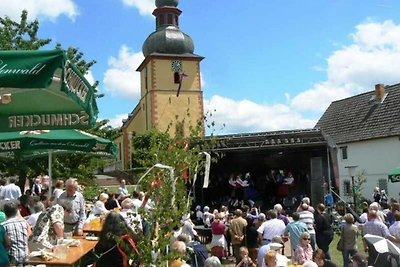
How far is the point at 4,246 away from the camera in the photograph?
579 centimetres

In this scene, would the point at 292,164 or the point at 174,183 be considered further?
the point at 292,164

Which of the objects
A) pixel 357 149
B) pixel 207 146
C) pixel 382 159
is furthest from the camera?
pixel 357 149

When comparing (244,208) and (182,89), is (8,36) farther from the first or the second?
(182,89)

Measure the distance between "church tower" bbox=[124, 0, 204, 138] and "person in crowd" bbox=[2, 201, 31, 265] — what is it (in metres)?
47.0

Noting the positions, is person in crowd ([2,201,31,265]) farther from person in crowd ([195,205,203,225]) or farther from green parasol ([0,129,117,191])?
person in crowd ([195,205,203,225])

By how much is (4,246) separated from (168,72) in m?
50.6

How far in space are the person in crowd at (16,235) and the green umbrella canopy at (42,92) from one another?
3.58ft

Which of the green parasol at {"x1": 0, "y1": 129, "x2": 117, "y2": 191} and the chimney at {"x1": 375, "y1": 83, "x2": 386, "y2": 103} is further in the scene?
the chimney at {"x1": 375, "y1": 83, "x2": 386, "y2": 103}

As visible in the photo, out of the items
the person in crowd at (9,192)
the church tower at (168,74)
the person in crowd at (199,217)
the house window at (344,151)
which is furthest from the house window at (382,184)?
the person in crowd at (9,192)

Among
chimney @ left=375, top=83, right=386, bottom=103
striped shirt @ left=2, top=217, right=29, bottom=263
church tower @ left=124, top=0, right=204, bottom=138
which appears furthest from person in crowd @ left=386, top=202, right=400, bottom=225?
church tower @ left=124, top=0, right=204, bottom=138

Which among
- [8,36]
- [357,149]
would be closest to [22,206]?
[8,36]

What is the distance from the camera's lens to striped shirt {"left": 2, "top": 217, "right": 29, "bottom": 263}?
584 cm

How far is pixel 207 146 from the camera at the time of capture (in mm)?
5766

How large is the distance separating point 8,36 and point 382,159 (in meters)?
24.2
